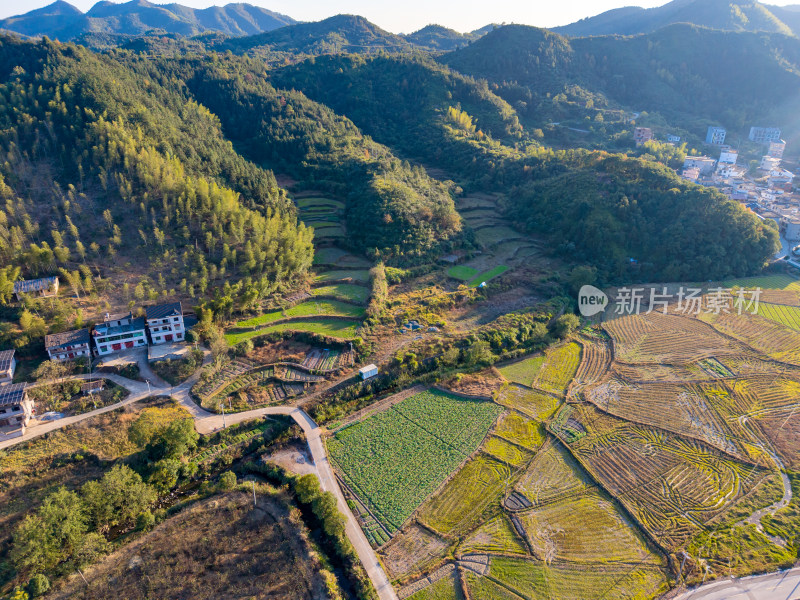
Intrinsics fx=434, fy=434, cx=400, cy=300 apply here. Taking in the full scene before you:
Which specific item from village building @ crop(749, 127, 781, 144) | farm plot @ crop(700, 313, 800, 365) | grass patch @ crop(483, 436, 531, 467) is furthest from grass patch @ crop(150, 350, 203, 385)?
village building @ crop(749, 127, 781, 144)

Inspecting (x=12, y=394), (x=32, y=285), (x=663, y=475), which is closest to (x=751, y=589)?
(x=663, y=475)

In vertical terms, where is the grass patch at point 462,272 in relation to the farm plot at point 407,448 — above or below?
above

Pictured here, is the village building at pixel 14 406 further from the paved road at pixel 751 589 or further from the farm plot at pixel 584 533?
the paved road at pixel 751 589

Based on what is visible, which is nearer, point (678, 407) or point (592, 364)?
point (678, 407)

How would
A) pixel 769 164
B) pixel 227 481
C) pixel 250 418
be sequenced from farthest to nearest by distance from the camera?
1. pixel 769 164
2. pixel 250 418
3. pixel 227 481

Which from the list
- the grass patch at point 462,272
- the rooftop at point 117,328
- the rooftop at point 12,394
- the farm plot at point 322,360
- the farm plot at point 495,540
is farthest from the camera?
the grass patch at point 462,272

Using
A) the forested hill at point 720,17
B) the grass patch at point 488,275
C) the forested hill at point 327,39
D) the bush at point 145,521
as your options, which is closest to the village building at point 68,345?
the bush at point 145,521

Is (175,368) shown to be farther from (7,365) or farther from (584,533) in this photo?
(584,533)
